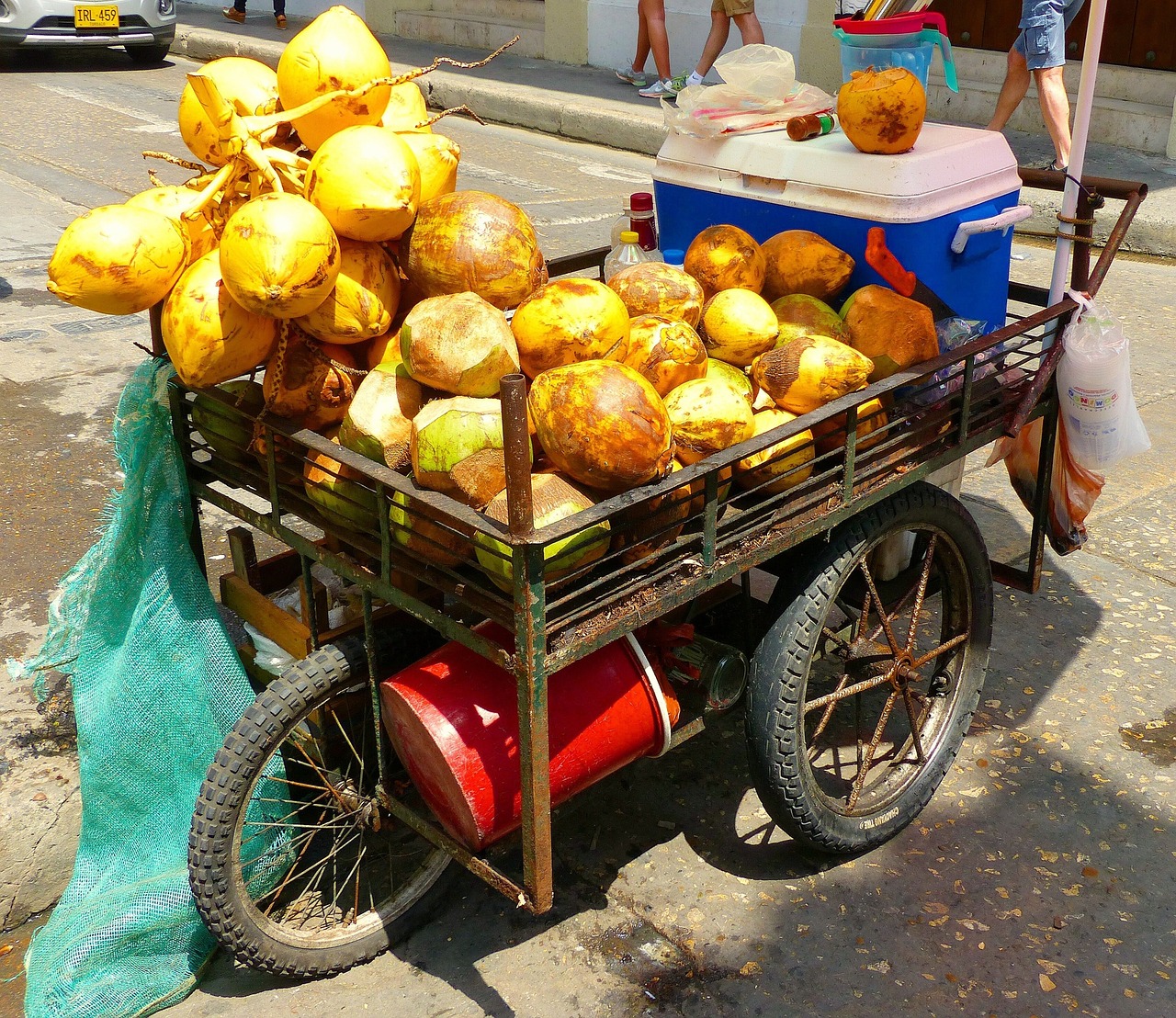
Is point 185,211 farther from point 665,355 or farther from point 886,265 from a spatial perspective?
point 886,265

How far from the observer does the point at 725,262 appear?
267 cm

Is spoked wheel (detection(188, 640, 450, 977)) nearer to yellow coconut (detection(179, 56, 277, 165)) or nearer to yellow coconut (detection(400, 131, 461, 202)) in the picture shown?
yellow coconut (detection(400, 131, 461, 202))

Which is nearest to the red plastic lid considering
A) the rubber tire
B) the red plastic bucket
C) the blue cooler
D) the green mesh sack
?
the blue cooler

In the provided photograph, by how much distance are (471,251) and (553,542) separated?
0.65 m

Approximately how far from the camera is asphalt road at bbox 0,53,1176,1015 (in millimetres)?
2361

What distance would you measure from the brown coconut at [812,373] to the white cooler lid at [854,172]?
1.77 feet

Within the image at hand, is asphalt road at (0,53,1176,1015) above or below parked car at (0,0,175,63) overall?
below

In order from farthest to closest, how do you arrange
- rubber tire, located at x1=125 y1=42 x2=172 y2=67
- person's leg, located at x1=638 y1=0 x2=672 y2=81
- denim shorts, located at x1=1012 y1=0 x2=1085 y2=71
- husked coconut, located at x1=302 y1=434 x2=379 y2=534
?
rubber tire, located at x1=125 y1=42 x2=172 y2=67
person's leg, located at x1=638 y1=0 x2=672 y2=81
denim shorts, located at x1=1012 y1=0 x2=1085 y2=71
husked coconut, located at x1=302 y1=434 x2=379 y2=534

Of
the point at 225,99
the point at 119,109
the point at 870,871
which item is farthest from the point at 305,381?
the point at 119,109

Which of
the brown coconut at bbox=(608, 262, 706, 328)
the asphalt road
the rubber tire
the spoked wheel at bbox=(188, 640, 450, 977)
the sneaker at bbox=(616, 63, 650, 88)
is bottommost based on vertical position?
the asphalt road

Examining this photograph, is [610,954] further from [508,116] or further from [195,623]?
[508,116]

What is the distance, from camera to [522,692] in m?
1.95

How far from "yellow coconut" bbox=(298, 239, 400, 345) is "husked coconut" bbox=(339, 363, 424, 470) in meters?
0.09

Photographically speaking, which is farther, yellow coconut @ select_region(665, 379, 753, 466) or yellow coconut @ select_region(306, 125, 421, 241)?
yellow coconut @ select_region(665, 379, 753, 466)
